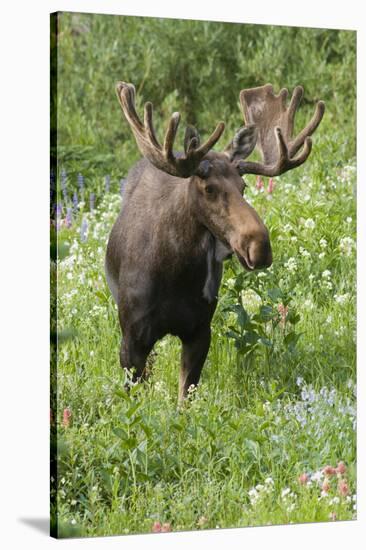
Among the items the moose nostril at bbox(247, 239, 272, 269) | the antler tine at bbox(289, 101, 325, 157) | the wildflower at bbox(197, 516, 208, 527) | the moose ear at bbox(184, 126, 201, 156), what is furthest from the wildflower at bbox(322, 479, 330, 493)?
the moose ear at bbox(184, 126, 201, 156)

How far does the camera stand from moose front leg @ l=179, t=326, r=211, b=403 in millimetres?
6648

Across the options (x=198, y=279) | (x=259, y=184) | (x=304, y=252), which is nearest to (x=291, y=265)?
(x=304, y=252)

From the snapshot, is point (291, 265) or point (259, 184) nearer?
point (291, 265)

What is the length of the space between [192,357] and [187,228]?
606 millimetres

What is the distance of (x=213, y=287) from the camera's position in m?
6.62

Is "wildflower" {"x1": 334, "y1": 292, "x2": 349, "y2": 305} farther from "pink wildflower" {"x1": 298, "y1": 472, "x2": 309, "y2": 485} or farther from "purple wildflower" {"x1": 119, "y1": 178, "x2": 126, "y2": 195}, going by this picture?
"purple wildflower" {"x1": 119, "y1": 178, "x2": 126, "y2": 195}

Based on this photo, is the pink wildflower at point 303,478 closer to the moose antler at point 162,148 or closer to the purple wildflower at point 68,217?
the moose antler at point 162,148

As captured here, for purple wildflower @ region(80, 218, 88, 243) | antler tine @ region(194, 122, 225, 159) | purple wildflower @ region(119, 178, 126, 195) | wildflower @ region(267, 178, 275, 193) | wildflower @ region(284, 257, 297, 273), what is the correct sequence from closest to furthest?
antler tine @ region(194, 122, 225, 159) → purple wildflower @ region(80, 218, 88, 243) → purple wildflower @ region(119, 178, 126, 195) → wildflower @ region(284, 257, 297, 273) → wildflower @ region(267, 178, 275, 193)

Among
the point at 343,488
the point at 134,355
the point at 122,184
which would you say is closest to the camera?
the point at 134,355

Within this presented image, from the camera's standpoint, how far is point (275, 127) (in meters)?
6.68

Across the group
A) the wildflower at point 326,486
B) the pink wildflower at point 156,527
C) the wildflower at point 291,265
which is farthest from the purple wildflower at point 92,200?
the wildflower at point 326,486

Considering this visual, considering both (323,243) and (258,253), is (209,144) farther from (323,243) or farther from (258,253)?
(323,243)

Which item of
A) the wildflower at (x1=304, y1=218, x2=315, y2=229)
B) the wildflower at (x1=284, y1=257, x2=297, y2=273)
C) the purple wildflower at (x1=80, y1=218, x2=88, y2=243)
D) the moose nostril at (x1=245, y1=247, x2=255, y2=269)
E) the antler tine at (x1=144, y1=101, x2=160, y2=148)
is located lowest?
the wildflower at (x1=284, y1=257, x2=297, y2=273)

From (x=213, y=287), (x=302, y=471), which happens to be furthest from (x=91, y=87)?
(x=302, y=471)
